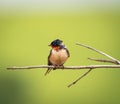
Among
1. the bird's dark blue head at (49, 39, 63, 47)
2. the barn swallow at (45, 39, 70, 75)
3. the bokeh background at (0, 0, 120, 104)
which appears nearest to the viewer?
the bird's dark blue head at (49, 39, 63, 47)

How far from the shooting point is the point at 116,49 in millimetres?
14469

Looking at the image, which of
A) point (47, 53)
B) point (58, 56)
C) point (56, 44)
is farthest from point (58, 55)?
point (47, 53)

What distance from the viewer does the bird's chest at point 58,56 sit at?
9.51 ft

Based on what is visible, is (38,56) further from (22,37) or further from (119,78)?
(22,37)

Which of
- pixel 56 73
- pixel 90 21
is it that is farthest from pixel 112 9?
pixel 56 73

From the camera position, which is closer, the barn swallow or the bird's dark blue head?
the bird's dark blue head

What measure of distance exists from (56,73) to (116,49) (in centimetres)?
206

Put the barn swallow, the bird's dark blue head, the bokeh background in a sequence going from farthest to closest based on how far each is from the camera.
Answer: the bokeh background
the barn swallow
the bird's dark blue head

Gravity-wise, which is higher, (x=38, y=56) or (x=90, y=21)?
(x=90, y=21)

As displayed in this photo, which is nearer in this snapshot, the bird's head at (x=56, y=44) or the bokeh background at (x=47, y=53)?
the bird's head at (x=56, y=44)

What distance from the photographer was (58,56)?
2.94 meters

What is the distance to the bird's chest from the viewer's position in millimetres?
2899

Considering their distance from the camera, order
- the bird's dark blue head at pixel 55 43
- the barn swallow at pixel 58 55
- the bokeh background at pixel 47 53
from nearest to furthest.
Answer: the bird's dark blue head at pixel 55 43, the barn swallow at pixel 58 55, the bokeh background at pixel 47 53

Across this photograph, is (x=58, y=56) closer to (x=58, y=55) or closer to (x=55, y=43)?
(x=58, y=55)
